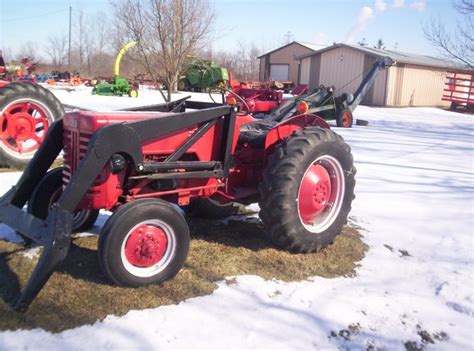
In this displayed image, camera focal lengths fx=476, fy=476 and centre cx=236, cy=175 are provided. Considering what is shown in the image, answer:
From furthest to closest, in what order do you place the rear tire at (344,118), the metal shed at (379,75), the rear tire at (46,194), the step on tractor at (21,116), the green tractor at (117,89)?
the metal shed at (379,75) → the green tractor at (117,89) → the rear tire at (344,118) → the step on tractor at (21,116) → the rear tire at (46,194)

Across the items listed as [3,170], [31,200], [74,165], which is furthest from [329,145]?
[3,170]

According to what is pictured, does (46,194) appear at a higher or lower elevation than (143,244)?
higher

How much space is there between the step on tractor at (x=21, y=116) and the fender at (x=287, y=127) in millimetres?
3955

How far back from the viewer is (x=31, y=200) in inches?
153

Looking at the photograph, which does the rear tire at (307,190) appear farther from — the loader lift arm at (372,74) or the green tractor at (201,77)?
the green tractor at (201,77)

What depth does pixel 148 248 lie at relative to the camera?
3346 millimetres

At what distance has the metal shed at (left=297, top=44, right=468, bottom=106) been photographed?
27.4 m

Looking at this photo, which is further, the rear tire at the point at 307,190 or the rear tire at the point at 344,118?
the rear tire at the point at 344,118

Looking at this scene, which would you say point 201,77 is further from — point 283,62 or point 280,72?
point 283,62

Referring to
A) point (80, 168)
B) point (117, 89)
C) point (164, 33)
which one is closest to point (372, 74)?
point (164, 33)

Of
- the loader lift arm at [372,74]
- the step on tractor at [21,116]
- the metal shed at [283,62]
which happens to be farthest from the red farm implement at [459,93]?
the step on tractor at [21,116]

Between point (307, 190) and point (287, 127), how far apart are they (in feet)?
2.04

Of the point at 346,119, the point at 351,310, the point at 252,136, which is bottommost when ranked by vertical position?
the point at 351,310

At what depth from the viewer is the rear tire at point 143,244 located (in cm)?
317
